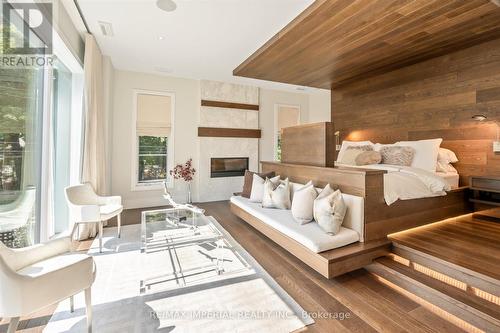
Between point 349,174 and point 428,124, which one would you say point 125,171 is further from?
point 428,124

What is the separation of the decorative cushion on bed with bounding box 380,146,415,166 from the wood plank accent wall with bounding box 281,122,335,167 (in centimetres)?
144

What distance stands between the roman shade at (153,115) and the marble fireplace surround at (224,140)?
772mm

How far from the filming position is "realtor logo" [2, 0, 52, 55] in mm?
1978

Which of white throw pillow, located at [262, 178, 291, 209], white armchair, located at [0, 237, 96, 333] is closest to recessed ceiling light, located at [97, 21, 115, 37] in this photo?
white armchair, located at [0, 237, 96, 333]

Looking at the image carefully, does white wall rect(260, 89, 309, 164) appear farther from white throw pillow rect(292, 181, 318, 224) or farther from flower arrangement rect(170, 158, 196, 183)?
white throw pillow rect(292, 181, 318, 224)

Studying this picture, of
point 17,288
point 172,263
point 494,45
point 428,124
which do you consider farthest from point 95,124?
point 494,45

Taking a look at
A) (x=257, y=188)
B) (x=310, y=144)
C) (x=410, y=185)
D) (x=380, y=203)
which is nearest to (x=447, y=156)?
(x=410, y=185)

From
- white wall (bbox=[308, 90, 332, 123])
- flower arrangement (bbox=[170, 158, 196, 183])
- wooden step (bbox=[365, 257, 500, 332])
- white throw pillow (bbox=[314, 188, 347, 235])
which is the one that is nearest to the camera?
wooden step (bbox=[365, 257, 500, 332])

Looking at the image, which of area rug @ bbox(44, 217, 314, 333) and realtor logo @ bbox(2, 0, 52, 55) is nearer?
area rug @ bbox(44, 217, 314, 333)

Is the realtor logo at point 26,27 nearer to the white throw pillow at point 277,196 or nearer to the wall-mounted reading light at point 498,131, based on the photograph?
the white throw pillow at point 277,196

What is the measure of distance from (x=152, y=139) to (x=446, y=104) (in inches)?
219

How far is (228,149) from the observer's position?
5910mm

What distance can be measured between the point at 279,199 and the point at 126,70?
4247mm

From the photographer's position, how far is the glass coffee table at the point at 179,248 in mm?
2176
